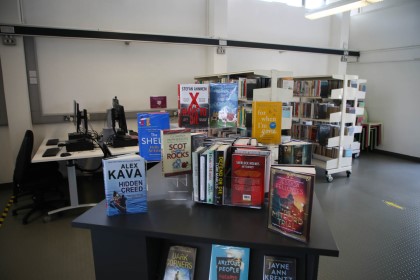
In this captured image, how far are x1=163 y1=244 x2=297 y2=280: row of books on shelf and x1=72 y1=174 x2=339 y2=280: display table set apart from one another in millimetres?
41

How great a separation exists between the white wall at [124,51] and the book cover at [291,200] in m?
4.36

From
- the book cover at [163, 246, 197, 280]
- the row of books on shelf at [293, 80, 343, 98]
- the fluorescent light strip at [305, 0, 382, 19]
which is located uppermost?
the fluorescent light strip at [305, 0, 382, 19]

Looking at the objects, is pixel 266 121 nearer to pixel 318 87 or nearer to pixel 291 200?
pixel 291 200

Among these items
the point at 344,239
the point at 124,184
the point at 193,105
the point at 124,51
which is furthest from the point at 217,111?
the point at 124,51

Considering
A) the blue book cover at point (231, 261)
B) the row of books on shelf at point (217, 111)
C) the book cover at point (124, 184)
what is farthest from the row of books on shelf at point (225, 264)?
the row of books on shelf at point (217, 111)

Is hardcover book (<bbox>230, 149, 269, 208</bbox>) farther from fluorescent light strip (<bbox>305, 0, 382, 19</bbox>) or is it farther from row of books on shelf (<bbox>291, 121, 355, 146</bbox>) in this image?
fluorescent light strip (<bbox>305, 0, 382, 19</bbox>)

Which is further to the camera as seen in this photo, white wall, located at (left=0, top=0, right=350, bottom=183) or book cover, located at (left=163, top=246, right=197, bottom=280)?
white wall, located at (left=0, top=0, right=350, bottom=183)

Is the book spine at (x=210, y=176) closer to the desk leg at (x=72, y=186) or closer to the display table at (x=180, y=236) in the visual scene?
the display table at (x=180, y=236)

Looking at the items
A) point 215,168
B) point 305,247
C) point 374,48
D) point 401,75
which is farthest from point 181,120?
point 374,48

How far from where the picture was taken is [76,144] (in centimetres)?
345

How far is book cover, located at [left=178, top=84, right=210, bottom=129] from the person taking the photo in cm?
189

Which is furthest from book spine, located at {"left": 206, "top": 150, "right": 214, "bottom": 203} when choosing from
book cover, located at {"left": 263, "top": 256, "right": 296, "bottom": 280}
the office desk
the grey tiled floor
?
the office desk

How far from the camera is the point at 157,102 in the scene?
5.12 metres

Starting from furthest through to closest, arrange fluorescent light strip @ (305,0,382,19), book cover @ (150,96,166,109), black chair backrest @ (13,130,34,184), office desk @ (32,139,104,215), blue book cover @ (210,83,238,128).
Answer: book cover @ (150,96,166,109)
fluorescent light strip @ (305,0,382,19)
office desk @ (32,139,104,215)
black chair backrest @ (13,130,34,184)
blue book cover @ (210,83,238,128)
